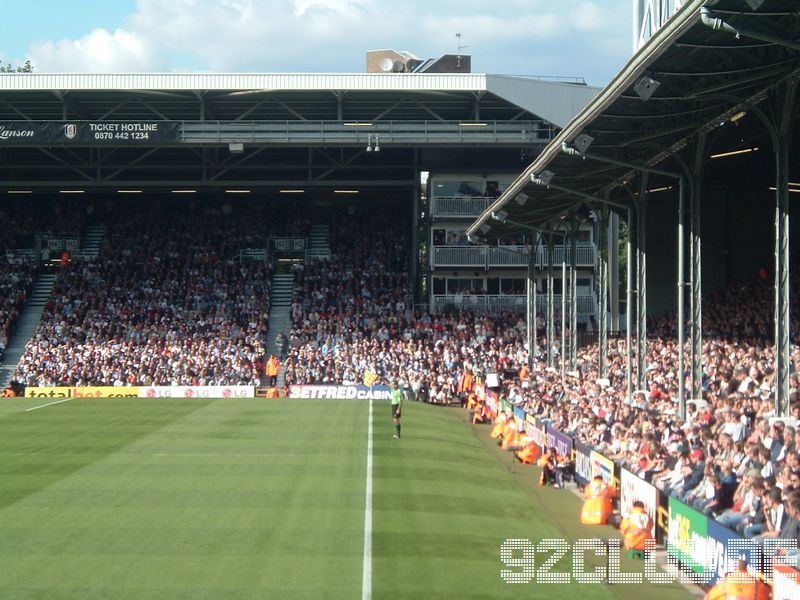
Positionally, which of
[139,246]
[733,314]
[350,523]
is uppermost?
[139,246]

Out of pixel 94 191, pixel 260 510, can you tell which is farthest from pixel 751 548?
pixel 94 191

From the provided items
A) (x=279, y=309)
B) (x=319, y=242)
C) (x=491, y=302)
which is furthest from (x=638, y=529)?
(x=319, y=242)

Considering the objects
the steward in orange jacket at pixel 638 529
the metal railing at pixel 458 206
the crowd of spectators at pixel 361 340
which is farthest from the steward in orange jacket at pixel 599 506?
the metal railing at pixel 458 206

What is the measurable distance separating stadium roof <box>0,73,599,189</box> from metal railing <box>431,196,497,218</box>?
72.3 inches

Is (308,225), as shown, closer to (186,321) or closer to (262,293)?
(262,293)

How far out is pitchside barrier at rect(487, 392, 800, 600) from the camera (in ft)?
40.5

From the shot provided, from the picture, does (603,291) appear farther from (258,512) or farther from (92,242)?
(92,242)

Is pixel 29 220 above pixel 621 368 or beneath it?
above

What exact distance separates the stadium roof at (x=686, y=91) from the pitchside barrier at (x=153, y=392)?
62.5 feet

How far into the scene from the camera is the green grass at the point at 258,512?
14906 mm

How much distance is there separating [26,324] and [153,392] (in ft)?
36.8

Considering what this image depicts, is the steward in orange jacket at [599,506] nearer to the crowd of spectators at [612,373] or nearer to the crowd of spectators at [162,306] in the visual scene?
the crowd of spectators at [612,373]

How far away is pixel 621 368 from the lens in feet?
118

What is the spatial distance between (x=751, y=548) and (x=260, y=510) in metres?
9.51
